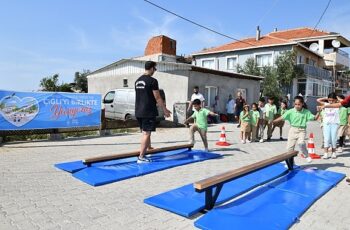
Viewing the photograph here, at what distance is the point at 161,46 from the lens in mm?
39312

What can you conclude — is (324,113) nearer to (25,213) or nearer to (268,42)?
(25,213)

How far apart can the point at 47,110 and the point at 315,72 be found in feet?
107

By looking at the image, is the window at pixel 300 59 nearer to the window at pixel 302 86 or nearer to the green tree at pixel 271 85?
the window at pixel 302 86

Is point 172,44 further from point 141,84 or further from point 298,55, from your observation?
point 141,84

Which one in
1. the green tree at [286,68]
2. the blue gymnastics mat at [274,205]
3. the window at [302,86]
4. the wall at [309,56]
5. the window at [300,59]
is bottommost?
the blue gymnastics mat at [274,205]

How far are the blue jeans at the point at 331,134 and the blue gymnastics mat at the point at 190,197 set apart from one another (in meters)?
3.45

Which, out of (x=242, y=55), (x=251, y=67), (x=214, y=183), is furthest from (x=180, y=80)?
(x=242, y=55)

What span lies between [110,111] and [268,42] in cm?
2238

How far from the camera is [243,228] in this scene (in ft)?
12.9

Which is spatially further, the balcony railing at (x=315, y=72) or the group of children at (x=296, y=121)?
the balcony railing at (x=315, y=72)

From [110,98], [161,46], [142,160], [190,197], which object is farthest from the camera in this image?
[161,46]

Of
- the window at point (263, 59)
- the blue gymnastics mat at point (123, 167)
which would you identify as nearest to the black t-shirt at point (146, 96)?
the blue gymnastics mat at point (123, 167)

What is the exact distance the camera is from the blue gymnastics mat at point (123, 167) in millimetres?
6055

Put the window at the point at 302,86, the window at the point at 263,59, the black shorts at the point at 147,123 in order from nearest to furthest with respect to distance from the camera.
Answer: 1. the black shorts at the point at 147,123
2. the window at the point at 263,59
3. the window at the point at 302,86
